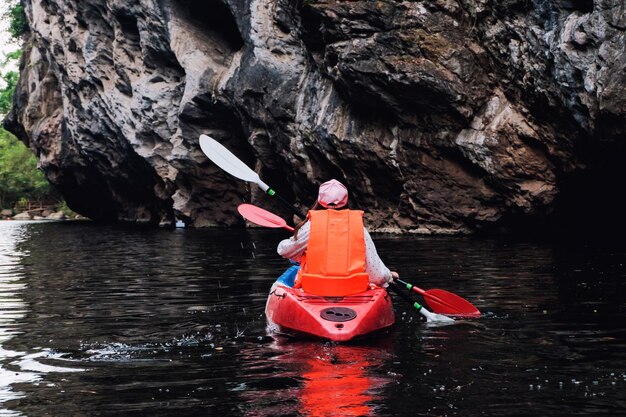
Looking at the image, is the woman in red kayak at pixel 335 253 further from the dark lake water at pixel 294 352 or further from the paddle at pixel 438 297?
the paddle at pixel 438 297

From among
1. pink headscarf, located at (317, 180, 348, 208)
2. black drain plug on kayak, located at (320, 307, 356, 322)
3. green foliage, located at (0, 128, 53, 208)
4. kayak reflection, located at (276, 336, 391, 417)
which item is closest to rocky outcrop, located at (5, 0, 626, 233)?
pink headscarf, located at (317, 180, 348, 208)

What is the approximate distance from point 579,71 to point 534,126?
302 cm

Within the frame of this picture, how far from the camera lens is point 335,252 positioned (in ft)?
26.8

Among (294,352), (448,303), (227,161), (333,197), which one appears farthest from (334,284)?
(227,161)

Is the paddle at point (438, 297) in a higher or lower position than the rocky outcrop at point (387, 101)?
lower

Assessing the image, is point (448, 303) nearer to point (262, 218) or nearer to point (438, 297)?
point (438, 297)

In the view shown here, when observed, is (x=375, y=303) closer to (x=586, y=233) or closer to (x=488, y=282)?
(x=488, y=282)

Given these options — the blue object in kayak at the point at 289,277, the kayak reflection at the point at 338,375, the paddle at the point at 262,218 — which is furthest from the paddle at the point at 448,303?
the kayak reflection at the point at 338,375

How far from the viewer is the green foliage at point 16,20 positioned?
164ft

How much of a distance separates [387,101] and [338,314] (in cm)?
1580

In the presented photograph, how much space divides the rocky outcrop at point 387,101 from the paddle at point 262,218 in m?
10.7

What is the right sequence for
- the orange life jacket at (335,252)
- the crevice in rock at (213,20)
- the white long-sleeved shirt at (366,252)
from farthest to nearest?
the crevice in rock at (213,20) → the white long-sleeved shirt at (366,252) → the orange life jacket at (335,252)

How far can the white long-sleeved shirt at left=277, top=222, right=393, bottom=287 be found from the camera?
8422mm

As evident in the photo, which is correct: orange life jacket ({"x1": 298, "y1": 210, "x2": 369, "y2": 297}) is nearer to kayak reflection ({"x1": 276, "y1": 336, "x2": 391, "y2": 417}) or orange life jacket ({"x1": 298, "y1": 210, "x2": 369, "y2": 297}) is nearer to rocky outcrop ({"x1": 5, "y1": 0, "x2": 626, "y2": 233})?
kayak reflection ({"x1": 276, "y1": 336, "x2": 391, "y2": 417})
